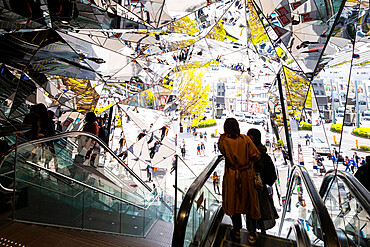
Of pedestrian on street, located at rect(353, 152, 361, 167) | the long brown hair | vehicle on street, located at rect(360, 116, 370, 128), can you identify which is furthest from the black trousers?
vehicle on street, located at rect(360, 116, 370, 128)

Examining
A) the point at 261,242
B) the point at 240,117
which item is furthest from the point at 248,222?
the point at 240,117

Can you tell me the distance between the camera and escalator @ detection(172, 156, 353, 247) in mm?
1879

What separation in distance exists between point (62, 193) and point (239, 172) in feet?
8.34

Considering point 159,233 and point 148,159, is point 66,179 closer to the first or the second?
point 159,233

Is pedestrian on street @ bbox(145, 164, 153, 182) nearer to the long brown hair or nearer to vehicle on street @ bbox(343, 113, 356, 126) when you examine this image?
the long brown hair

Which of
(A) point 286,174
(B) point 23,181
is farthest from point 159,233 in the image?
(A) point 286,174

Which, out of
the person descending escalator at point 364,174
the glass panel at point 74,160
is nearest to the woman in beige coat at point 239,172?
the person descending escalator at point 364,174

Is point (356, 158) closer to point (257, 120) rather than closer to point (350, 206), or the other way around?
point (350, 206)

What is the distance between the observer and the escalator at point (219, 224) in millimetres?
1879

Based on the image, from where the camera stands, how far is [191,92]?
9.82 m

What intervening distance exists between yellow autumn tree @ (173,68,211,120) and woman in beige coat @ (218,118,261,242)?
22.7ft

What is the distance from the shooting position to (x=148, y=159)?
28.8 ft

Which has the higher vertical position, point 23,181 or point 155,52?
point 155,52

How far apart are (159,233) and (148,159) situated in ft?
14.8
